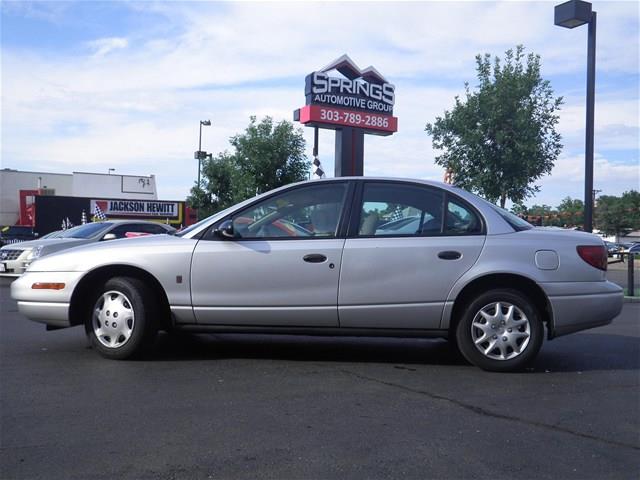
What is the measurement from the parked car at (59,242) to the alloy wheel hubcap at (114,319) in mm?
7566

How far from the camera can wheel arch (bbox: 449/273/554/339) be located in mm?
5777

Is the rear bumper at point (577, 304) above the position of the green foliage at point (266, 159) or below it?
below

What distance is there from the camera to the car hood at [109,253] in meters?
5.98

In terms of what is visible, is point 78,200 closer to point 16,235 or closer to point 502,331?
point 16,235

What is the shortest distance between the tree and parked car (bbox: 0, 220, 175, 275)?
842 cm

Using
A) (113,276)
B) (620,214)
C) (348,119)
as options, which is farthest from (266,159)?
(620,214)

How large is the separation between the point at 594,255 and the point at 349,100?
64.4 ft

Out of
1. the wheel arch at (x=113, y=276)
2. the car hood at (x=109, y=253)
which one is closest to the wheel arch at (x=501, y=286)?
the car hood at (x=109, y=253)

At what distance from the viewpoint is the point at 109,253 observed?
19.7ft

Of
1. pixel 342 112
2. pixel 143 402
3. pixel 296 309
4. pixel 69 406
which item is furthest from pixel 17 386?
pixel 342 112

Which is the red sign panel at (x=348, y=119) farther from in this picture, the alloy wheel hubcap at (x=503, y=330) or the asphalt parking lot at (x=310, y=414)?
the alloy wheel hubcap at (x=503, y=330)

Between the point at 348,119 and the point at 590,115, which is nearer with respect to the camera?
the point at 590,115

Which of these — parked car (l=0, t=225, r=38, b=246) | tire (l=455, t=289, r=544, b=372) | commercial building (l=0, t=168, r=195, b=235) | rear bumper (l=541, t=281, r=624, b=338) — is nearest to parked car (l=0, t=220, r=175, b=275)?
tire (l=455, t=289, r=544, b=372)

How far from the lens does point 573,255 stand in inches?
228
